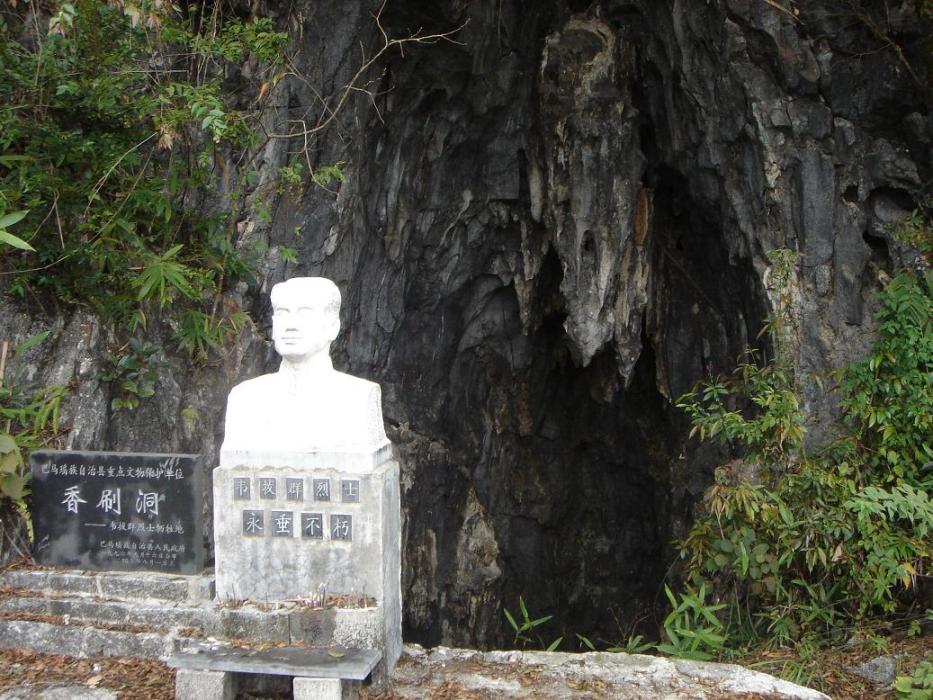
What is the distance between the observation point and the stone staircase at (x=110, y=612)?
348 cm

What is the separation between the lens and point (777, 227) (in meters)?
6.48

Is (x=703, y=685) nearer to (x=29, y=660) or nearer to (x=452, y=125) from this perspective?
(x=29, y=660)

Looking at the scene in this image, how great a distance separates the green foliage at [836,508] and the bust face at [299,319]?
2.78m

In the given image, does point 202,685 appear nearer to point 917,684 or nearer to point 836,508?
point 917,684

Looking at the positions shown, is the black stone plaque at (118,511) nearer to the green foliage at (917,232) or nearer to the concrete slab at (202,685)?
the concrete slab at (202,685)

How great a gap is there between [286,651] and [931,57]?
5.90 m

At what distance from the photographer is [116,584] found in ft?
12.2

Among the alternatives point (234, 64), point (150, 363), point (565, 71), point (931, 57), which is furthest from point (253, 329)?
point (931, 57)

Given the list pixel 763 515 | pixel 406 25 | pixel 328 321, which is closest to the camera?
pixel 328 321

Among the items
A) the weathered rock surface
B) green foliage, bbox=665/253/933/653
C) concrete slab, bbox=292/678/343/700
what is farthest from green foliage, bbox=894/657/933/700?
concrete slab, bbox=292/678/343/700

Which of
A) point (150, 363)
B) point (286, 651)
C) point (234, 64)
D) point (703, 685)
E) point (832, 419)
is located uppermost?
point (234, 64)

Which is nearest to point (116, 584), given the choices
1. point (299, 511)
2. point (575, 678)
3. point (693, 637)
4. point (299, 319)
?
point (299, 511)

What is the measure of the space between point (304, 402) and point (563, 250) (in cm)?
521

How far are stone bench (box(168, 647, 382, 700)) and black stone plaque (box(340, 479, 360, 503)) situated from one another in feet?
1.94
